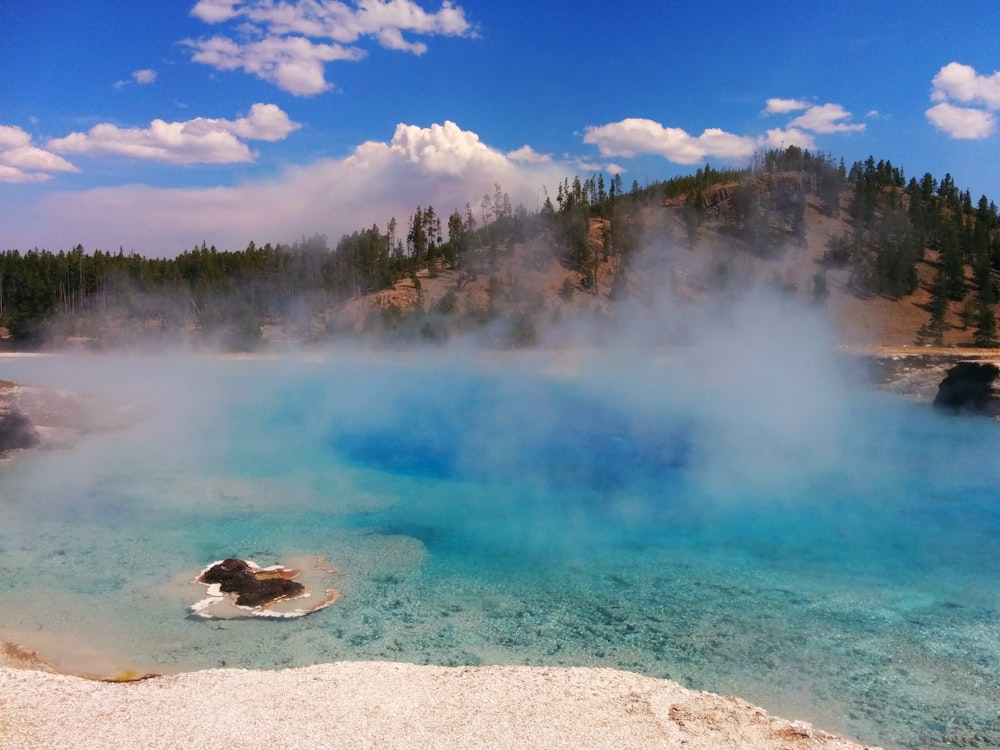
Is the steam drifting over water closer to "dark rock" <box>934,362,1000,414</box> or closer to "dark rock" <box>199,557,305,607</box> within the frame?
"dark rock" <box>199,557,305,607</box>

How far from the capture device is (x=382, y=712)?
6746mm

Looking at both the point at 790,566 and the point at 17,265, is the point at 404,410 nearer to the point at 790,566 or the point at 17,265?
the point at 790,566

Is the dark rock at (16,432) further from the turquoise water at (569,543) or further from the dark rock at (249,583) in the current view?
the dark rock at (249,583)

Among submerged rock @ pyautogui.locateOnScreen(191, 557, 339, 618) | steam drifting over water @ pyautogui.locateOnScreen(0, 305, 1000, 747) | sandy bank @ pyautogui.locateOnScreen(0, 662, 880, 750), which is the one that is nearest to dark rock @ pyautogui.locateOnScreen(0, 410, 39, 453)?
steam drifting over water @ pyautogui.locateOnScreen(0, 305, 1000, 747)

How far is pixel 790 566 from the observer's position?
37.0 ft

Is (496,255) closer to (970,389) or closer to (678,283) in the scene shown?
(678,283)

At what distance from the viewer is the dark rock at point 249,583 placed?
9781 mm

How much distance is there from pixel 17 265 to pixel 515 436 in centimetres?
5225

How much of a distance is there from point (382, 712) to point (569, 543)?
5871 millimetres

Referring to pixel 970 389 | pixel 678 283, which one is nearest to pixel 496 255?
pixel 678 283

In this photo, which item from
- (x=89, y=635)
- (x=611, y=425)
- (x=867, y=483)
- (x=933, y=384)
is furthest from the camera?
(x=933, y=384)

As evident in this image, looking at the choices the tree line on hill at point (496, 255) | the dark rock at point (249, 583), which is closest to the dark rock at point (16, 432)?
the dark rock at point (249, 583)

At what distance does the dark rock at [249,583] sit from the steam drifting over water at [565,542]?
44 centimetres

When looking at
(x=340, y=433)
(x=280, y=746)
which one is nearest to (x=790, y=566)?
(x=280, y=746)
